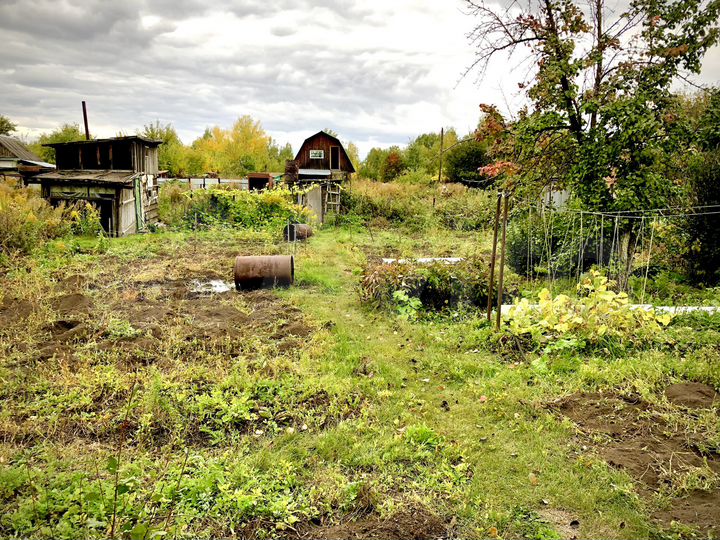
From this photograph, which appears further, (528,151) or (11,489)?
(528,151)

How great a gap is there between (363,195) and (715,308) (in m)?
16.3

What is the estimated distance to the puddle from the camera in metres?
8.77

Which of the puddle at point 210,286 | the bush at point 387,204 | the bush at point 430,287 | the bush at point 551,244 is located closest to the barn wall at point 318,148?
the bush at point 387,204

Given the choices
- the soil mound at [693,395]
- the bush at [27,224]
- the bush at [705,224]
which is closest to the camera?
the soil mound at [693,395]

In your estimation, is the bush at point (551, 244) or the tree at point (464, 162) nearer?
the bush at point (551, 244)

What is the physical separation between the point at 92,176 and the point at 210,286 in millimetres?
9207

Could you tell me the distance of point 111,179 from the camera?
1472 cm

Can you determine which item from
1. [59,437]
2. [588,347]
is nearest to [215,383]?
[59,437]

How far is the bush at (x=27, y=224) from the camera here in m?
10.6

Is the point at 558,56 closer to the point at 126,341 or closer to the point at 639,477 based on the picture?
the point at 639,477

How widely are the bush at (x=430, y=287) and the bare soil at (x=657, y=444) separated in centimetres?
333

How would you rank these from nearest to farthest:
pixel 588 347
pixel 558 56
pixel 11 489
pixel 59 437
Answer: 1. pixel 11 489
2. pixel 59 437
3. pixel 588 347
4. pixel 558 56

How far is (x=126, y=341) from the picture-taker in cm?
601

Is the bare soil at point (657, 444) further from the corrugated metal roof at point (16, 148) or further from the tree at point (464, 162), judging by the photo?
the corrugated metal roof at point (16, 148)
